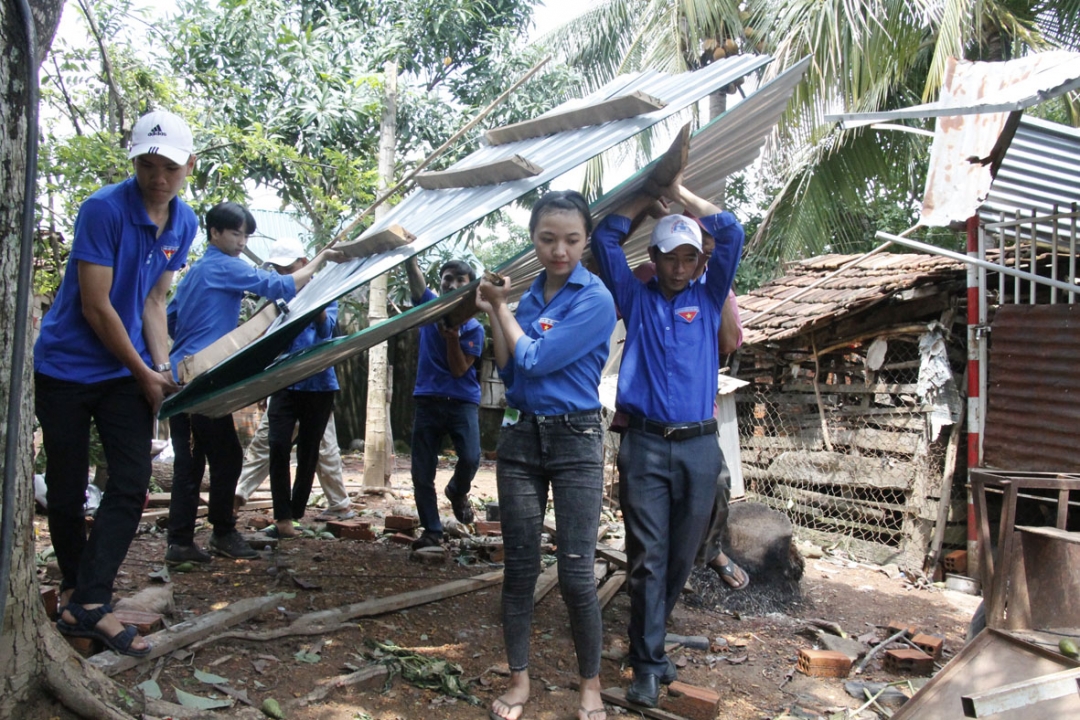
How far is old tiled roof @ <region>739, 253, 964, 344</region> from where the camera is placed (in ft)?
23.3

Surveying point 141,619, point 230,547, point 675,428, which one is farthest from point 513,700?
point 230,547

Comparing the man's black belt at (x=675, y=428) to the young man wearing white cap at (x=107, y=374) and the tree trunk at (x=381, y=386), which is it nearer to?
the young man wearing white cap at (x=107, y=374)

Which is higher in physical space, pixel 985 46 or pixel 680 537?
pixel 985 46

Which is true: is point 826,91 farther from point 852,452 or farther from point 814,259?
point 852,452

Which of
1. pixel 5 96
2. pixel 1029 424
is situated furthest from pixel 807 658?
pixel 5 96

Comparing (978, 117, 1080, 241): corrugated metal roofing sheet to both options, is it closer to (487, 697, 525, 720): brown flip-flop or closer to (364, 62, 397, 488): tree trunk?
(487, 697, 525, 720): brown flip-flop

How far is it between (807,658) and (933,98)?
7.14 meters

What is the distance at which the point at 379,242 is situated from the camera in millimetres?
3002

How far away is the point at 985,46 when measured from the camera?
31.2 feet

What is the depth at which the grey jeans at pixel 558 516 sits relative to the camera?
9.18ft

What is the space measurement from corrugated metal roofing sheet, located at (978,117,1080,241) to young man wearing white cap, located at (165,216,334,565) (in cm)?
472

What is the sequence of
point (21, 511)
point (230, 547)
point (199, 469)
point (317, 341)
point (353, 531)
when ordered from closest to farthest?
1. point (21, 511)
2. point (199, 469)
3. point (230, 547)
4. point (317, 341)
5. point (353, 531)

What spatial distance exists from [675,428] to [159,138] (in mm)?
2027

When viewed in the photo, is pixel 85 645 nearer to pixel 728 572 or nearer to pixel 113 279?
pixel 113 279
